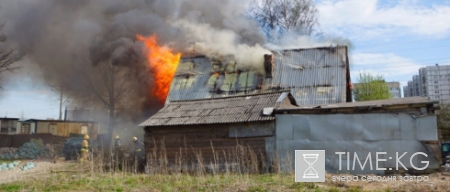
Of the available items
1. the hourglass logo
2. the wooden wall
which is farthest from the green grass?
the wooden wall

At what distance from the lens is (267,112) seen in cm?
1568

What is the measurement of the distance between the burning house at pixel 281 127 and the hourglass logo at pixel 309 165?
311mm

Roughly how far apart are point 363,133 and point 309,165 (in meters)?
2.52

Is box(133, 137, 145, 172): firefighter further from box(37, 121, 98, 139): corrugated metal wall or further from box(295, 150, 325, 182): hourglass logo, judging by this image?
box(37, 121, 98, 139): corrugated metal wall

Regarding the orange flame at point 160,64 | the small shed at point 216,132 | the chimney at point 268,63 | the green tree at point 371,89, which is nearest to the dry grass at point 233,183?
the small shed at point 216,132

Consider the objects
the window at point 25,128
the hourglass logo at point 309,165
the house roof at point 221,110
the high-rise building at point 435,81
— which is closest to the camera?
the hourglass logo at point 309,165

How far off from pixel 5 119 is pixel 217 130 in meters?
36.7

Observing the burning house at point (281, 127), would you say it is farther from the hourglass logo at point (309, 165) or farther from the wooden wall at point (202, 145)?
the hourglass logo at point (309, 165)

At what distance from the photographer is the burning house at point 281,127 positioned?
549 inches

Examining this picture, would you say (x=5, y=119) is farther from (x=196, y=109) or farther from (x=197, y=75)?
(x=196, y=109)

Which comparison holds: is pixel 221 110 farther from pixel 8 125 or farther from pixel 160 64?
pixel 8 125

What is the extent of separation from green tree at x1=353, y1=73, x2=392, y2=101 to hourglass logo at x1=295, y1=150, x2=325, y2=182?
22.8 m

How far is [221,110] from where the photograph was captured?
1738 cm

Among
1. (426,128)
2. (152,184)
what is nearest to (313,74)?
(426,128)
